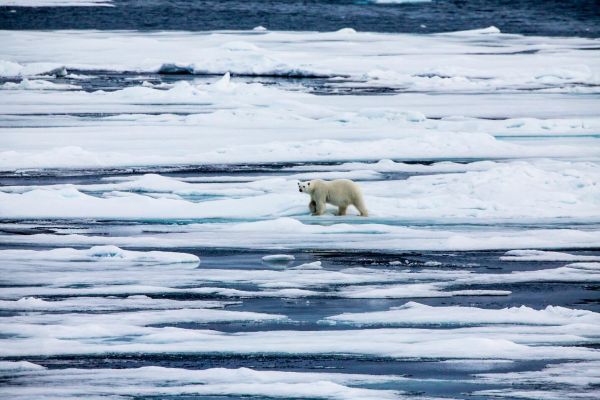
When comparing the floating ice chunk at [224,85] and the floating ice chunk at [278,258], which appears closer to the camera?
the floating ice chunk at [278,258]

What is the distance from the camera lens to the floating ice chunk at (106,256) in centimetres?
760

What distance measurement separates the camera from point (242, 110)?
53.1 ft

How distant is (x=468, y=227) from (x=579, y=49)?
64.7ft

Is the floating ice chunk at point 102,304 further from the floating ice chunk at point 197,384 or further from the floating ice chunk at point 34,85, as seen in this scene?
the floating ice chunk at point 34,85

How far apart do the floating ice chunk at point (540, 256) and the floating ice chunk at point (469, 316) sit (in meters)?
1.39

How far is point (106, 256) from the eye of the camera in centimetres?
770

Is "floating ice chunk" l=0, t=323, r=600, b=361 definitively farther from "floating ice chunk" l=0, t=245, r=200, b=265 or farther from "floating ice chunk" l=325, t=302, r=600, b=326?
"floating ice chunk" l=0, t=245, r=200, b=265

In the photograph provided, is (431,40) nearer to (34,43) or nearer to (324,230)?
(34,43)

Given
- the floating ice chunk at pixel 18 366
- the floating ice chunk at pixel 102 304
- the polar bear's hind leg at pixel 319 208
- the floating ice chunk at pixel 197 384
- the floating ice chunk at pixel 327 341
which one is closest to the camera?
Result: the floating ice chunk at pixel 197 384

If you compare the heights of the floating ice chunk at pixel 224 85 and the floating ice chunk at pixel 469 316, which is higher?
the floating ice chunk at pixel 469 316

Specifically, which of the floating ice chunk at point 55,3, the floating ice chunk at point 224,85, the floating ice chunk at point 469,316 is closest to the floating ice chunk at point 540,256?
the floating ice chunk at point 469,316

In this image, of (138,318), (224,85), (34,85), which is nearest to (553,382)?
(138,318)

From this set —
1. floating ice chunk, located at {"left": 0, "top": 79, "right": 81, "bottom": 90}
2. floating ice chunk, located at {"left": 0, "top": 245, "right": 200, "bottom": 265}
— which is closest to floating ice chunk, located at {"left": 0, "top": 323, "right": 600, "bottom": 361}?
floating ice chunk, located at {"left": 0, "top": 245, "right": 200, "bottom": 265}

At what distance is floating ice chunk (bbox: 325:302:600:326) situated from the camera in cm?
606
